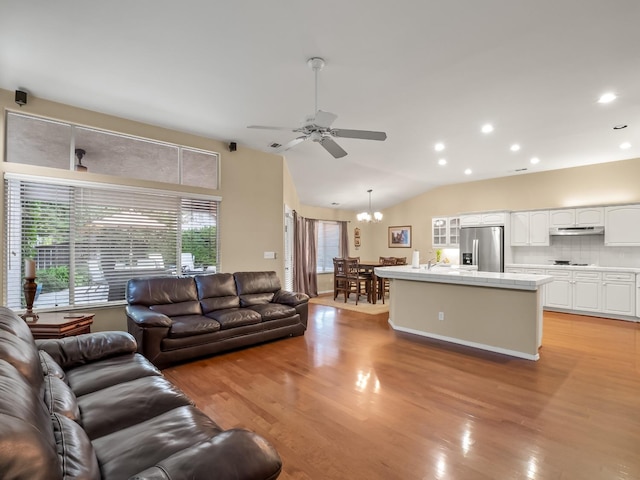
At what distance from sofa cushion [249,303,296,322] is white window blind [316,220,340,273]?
4.47 m

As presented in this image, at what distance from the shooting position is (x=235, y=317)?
4078mm

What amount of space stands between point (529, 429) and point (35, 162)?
5.44 meters

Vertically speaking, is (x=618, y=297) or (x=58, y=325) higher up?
(x=58, y=325)

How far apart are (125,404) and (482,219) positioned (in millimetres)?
7506

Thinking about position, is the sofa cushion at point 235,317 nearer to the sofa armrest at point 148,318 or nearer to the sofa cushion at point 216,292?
the sofa cushion at point 216,292

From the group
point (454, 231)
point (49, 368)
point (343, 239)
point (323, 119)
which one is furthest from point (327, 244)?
point (49, 368)

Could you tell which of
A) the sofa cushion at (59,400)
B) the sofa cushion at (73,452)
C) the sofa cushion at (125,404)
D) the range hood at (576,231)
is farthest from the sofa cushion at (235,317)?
the range hood at (576,231)

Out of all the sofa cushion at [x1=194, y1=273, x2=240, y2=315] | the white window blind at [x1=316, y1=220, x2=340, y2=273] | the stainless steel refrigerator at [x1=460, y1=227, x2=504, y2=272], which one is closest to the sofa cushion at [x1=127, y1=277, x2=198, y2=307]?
the sofa cushion at [x1=194, y1=273, x2=240, y2=315]

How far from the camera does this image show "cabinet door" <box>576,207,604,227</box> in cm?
606

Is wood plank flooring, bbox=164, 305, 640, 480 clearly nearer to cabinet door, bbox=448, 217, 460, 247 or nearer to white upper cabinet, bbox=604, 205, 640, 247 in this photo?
white upper cabinet, bbox=604, 205, 640, 247

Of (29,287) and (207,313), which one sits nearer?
(29,287)

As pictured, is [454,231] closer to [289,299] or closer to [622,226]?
[622,226]

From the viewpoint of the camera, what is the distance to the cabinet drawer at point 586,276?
5.90 m

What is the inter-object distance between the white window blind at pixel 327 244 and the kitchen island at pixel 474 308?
422 cm
